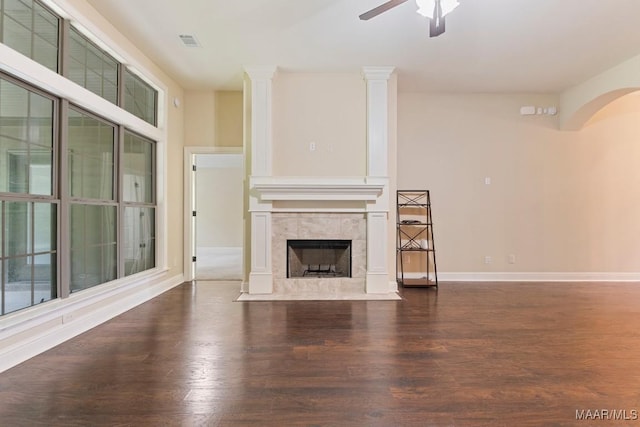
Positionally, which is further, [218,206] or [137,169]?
[218,206]

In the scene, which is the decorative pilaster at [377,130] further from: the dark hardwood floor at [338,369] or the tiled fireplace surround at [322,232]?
the dark hardwood floor at [338,369]

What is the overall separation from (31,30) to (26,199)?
129 centimetres

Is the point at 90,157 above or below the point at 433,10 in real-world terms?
below

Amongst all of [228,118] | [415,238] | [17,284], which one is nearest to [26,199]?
[17,284]

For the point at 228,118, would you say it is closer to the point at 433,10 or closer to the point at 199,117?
the point at 199,117

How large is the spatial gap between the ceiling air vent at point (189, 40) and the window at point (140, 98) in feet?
2.55

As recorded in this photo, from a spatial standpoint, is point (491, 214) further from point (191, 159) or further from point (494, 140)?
point (191, 159)

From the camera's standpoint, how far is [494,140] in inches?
199

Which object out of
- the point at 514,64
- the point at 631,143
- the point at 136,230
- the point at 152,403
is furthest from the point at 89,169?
the point at 631,143

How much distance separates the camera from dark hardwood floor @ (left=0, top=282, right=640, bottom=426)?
1699 mm

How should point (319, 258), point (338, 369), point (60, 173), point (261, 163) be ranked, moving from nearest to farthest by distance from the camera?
point (338, 369) < point (60, 173) < point (261, 163) < point (319, 258)

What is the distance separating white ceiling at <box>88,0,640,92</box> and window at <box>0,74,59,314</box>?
1.24 metres

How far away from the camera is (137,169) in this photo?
3982 millimetres

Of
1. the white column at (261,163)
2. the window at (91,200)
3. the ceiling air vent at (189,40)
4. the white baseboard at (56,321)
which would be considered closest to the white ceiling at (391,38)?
the ceiling air vent at (189,40)
